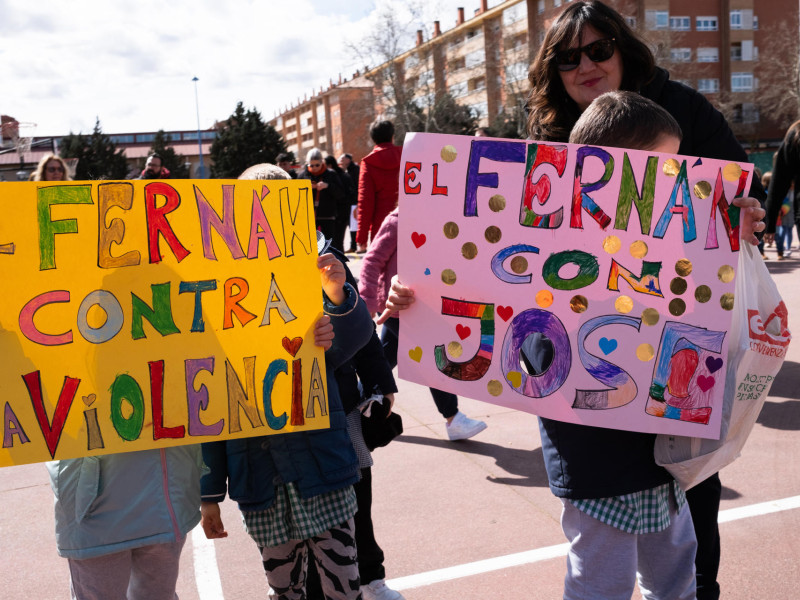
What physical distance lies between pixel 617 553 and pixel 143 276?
1.44 meters

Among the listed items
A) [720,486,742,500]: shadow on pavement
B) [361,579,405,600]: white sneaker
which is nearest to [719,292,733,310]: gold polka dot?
[361,579,405,600]: white sneaker

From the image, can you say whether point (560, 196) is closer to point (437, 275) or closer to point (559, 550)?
point (437, 275)

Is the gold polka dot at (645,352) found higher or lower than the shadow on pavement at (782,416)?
higher

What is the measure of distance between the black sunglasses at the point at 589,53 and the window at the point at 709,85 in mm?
61082

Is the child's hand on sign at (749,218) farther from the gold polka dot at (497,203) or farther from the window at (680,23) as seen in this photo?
the window at (680,23)

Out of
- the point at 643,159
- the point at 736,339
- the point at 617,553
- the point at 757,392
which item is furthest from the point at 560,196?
the point at 617,553

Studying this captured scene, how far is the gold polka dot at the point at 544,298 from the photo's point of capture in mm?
1955

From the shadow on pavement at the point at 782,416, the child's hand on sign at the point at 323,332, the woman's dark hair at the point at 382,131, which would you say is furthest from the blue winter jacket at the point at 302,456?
the woman's dark hair at the point at 382,131

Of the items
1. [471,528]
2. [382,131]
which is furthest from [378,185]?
[471,528]

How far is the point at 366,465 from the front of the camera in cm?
279

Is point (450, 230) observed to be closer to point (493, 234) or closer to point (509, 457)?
point (493, 234)

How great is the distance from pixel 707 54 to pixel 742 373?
6304cm

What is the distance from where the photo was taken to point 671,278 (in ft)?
6.17

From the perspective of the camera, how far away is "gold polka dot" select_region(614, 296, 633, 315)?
1.90m
